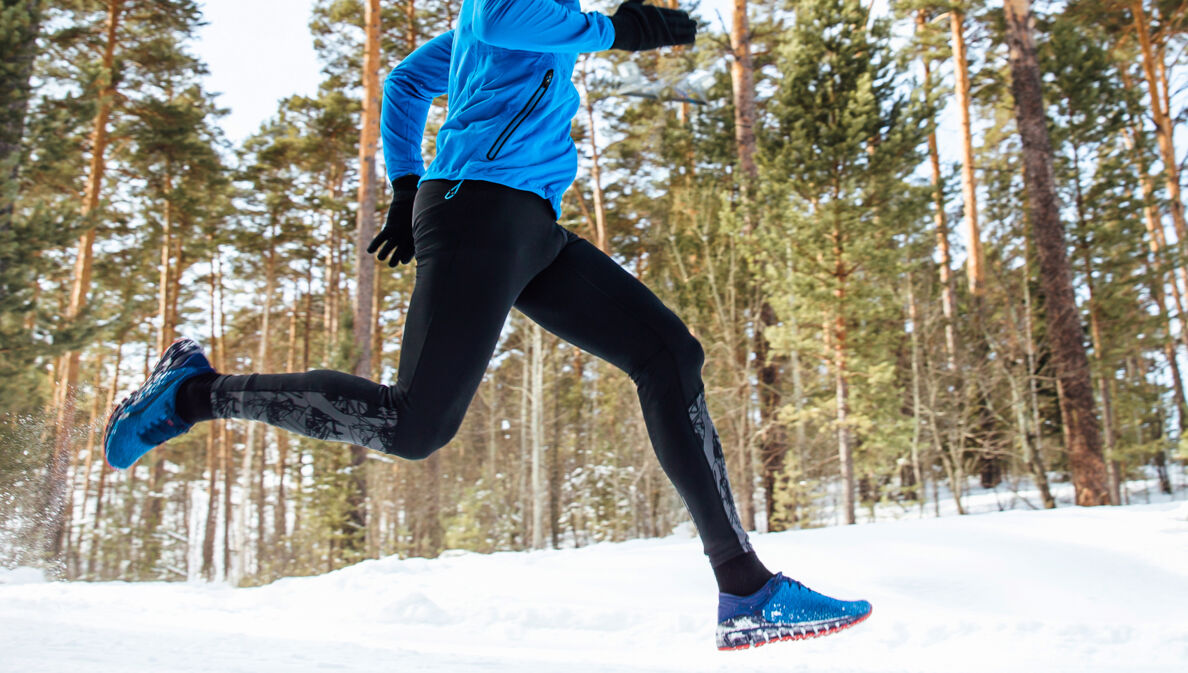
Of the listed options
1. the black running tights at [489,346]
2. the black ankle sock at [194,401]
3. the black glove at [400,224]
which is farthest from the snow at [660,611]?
the black glove at [400,224]

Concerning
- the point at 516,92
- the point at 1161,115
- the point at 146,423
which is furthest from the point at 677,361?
the point at 1161,115

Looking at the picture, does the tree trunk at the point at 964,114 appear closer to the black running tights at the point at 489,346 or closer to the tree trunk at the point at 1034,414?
the tree trunk at the point at 1034,414

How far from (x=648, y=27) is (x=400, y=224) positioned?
744 mm

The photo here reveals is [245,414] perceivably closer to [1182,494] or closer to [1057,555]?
[1057,555]

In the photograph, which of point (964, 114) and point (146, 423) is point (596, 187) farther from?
point (146, 423)

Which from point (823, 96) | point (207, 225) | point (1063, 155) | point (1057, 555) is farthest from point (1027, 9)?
point (207, 225)

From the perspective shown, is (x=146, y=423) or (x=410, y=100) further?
(x=410, y=100)

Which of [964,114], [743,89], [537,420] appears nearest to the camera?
[743,89]

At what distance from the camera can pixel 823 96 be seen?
8797 millimetres

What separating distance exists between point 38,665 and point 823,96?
29.7ft

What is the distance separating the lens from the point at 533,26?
133 cm

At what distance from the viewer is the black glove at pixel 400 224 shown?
175 centimetres

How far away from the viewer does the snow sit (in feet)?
7.18

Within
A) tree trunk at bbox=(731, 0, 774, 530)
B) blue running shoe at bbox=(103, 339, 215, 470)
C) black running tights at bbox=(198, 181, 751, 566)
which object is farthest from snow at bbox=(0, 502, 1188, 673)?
tree trunk at bbox=(731, 0, 774, 530)
